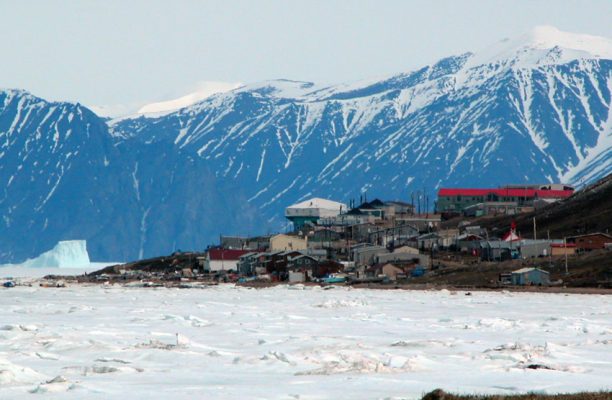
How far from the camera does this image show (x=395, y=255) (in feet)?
448

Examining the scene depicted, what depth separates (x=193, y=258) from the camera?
179 m

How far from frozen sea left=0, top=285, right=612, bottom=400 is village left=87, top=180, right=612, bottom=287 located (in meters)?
47.1

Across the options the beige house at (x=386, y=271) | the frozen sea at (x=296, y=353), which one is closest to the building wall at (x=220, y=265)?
the beige house at (x=386, y=271)

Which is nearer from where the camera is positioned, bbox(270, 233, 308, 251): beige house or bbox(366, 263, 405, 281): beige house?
bbox(366, 263, 405, 281): beige house

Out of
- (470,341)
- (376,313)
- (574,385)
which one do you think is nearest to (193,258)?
(376,313)

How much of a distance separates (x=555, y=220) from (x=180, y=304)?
8563 cm

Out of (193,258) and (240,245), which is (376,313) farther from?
(240,245)

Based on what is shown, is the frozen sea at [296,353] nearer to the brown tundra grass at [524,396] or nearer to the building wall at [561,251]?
the brown tundra grass at [524,396]

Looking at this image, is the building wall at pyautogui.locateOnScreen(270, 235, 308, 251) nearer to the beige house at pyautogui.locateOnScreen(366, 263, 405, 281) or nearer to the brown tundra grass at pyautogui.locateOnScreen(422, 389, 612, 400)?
the beige house at pyautogui.locateOnScreen(366, 263, 405, 281)

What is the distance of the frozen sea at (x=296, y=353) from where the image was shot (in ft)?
105

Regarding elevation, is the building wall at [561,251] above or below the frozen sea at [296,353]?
above

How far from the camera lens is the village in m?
122

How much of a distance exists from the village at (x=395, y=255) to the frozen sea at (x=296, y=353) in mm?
47062

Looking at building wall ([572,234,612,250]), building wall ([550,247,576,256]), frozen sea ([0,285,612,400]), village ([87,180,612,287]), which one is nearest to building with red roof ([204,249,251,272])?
village ([87,180,612,287])
